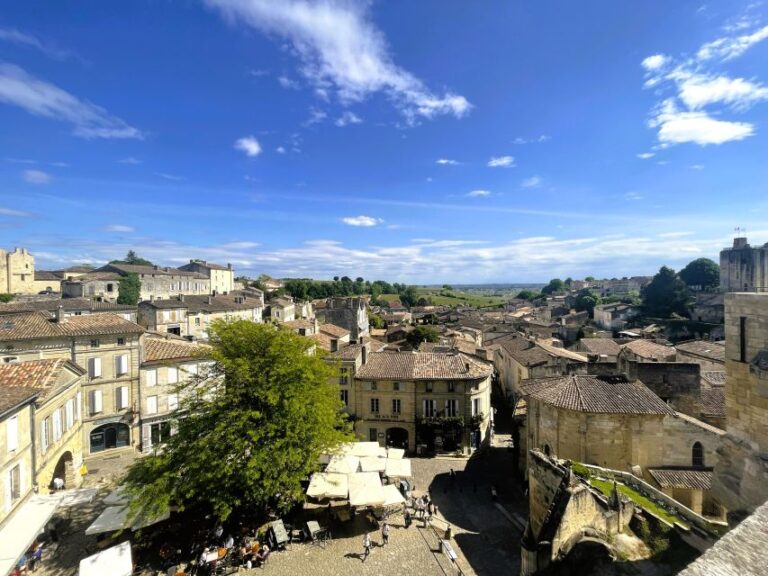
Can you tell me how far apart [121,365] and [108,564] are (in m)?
16.1

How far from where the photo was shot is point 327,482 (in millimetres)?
19766

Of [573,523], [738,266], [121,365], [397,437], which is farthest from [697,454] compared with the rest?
[738,266]

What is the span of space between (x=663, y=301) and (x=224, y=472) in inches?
3938

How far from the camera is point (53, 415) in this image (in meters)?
20.1

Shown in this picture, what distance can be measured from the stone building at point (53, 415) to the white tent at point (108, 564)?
6.60 meters

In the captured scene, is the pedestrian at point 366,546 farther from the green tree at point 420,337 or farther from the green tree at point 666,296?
the green tree at point 666,296

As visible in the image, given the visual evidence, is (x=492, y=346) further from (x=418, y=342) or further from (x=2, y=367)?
(x=2, y=367)

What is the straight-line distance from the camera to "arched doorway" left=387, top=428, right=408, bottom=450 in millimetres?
31078

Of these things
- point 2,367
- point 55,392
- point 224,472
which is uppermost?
point 2,367

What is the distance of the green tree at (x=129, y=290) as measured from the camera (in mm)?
67750

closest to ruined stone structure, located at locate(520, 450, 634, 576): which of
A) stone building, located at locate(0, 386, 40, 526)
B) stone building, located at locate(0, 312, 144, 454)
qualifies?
stone building, located at locate(0, 386, 40, 526)

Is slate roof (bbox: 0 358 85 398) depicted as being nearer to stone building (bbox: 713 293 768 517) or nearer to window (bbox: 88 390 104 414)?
window (bbox: 88 390 104 414)

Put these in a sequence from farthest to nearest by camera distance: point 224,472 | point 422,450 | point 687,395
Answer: point 422,450, point 687,395, point 224,472

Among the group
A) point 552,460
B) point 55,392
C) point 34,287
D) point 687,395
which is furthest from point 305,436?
point 34,287
